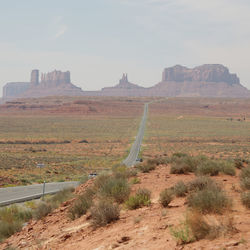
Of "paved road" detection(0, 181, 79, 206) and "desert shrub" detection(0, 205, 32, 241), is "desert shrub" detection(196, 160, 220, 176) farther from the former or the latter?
"paved road" detection(0, 181, 79, 206)

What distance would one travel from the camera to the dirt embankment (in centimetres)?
674

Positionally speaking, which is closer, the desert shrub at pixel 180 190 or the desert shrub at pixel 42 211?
the desert shrub at pixel 180 190

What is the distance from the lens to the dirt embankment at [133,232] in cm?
674

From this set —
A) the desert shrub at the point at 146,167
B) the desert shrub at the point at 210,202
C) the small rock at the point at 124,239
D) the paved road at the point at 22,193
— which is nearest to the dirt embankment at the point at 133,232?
the small rock at the point at 124,239

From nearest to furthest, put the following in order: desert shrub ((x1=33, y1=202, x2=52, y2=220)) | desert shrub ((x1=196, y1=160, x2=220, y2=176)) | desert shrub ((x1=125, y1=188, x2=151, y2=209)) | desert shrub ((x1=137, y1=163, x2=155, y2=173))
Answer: desert shrub ((x1=125, y1=188, x2=151, y2=209)), desert shrub ((x1=33, y1=202, x2=52, y2=220)), desert shrub ((x1=196, y1=160, x2=220, y2=176)), desert shrub ((x1=137, y1=163, x2=155, y2=173))

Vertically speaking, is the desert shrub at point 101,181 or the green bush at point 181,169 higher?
the green bush at point 181,169

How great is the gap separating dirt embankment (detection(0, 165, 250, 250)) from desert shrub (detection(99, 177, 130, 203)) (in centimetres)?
89

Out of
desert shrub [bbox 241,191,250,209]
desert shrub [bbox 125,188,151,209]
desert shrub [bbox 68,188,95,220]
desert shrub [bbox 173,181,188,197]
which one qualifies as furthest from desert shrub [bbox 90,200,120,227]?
desert shrub [bbox 241,191,250,209]

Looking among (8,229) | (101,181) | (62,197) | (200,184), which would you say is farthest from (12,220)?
(200,184)

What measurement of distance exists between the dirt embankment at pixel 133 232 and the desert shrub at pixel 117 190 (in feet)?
2.93

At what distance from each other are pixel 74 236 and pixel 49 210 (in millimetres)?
4321

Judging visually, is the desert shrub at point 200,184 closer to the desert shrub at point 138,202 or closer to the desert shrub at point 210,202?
the desert shrub at point 138,202

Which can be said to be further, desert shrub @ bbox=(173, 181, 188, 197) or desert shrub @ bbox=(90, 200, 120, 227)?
desert shrub @ bbox=(173, 181, 188, 197)

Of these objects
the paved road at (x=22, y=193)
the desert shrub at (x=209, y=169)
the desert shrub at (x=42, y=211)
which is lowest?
the paved road at (x=22, y=193)
